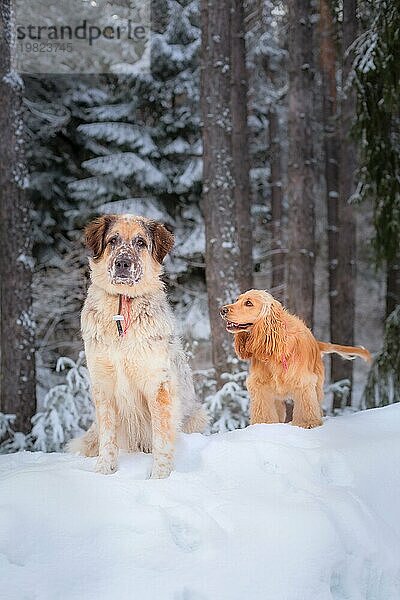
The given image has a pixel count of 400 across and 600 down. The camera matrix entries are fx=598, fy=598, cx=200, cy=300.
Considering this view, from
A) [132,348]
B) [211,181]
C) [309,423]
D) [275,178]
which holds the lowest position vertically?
[309,423]

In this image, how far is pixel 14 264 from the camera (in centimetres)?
780

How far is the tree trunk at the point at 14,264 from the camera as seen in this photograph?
25.2 feet

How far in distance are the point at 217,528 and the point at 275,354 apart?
164 centimetres

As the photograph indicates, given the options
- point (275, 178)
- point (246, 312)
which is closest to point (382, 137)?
point (246, 312)

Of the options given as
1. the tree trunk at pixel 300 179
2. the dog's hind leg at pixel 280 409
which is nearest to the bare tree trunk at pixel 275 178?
the tree trunk at pixel 300 179

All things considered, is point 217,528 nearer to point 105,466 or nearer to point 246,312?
point 105,466

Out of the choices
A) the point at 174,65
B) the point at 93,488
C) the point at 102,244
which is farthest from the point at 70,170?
the point at 93,488

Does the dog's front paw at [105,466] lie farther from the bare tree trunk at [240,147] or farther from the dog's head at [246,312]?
the bare tree trunk at [240,147]

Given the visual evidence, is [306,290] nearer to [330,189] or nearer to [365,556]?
[365,556]

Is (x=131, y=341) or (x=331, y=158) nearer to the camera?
(x=131, y=341)

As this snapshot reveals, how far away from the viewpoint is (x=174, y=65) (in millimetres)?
13672

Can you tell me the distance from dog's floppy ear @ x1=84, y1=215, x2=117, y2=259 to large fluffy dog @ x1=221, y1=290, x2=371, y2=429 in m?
0.98

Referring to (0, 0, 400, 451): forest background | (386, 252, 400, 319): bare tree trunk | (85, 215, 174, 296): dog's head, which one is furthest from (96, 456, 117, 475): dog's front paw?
(386, 252, 400, 319): bare tree trunk

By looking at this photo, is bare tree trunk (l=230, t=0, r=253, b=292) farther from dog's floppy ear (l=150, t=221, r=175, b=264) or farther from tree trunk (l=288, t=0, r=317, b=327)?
dog's floppy ear (l=150, t=221, r=175, b=264)
